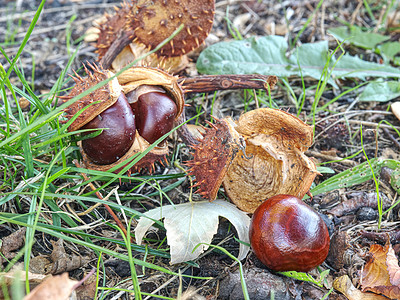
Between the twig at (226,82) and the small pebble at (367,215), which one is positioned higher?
the twig at (226,82)

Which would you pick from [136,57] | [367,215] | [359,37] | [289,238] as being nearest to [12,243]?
[289,238]

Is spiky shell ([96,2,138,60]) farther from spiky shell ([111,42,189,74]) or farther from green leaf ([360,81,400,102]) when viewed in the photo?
green leaf ([360,81,400,102])

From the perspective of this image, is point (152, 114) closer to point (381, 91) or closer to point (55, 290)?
point (55, 290)

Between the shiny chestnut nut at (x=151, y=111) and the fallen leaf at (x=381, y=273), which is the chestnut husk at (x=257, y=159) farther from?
the fallen leaf at (x=381, y=273)

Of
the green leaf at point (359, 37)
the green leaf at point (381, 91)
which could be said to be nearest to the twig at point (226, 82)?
the green leaf at point (381, 91)

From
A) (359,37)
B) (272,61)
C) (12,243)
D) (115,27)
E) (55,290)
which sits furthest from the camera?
(359,37)

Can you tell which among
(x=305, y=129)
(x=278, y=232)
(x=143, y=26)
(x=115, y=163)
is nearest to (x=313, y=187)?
(x=305, y=129)


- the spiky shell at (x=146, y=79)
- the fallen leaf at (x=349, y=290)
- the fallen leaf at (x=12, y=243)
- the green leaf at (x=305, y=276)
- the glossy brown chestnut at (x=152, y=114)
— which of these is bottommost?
the fallen leaf at (x=349, y=290)

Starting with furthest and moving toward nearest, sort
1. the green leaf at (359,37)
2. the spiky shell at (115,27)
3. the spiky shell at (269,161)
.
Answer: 1. the green leaf at (359,37)
2. the spiky shell at (115,27)
3. the spiky shell at (269,161)
